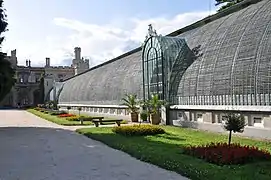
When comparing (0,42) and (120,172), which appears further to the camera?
(0,42)

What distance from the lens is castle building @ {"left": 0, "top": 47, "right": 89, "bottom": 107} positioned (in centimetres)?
9872

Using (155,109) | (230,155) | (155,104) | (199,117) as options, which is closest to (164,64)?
(155,104)

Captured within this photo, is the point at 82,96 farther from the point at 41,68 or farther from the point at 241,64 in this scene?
the point at 41,68

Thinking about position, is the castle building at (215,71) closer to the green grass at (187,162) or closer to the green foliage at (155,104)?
the green foliage at (155,104)

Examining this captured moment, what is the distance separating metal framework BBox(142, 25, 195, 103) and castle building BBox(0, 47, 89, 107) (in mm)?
65368

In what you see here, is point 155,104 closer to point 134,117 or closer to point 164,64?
point 164,64

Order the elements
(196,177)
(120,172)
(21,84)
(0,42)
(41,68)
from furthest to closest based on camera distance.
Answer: (41,68)
(21,84)
(0,42)
(120,172)
(196,177)

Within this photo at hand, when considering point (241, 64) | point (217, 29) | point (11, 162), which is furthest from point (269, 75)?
point (11, 162)

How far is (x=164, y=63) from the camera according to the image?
28.2 meters

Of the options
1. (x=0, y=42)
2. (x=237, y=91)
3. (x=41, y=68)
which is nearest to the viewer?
(x=237, y=91)

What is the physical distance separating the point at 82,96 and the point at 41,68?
75.8 m

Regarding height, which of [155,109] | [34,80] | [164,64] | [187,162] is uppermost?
[34,80]

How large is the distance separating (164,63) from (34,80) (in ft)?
310

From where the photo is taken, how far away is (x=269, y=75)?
16.5m
